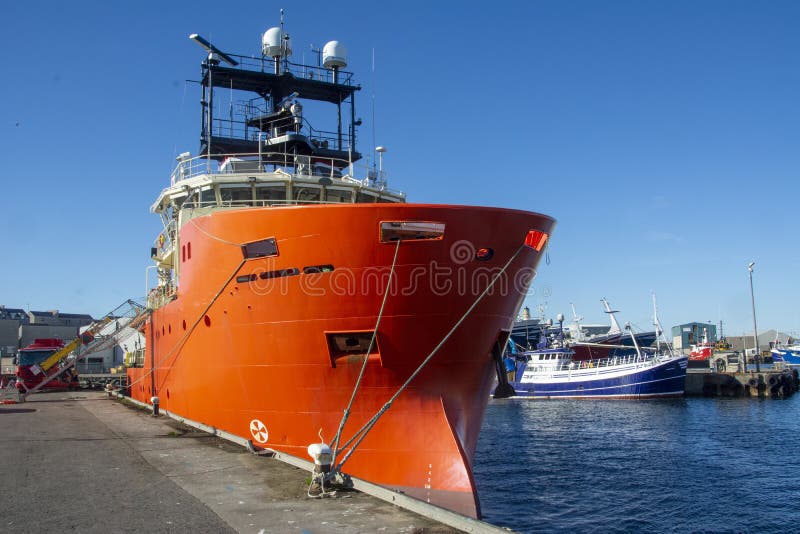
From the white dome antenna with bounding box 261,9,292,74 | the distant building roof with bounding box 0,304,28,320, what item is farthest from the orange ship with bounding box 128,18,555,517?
the distant building roof with bounding box 0,304,28,320

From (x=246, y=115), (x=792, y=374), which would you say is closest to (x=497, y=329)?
(x=246, y=115)

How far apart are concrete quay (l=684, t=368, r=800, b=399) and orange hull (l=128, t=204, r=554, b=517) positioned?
43776mm

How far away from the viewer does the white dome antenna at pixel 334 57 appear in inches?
829

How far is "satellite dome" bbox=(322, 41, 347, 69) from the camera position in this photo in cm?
2105

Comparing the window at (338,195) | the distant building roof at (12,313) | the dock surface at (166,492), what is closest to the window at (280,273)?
the dock surface at (166,492)

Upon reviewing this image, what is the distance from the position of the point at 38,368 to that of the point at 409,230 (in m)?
29.8

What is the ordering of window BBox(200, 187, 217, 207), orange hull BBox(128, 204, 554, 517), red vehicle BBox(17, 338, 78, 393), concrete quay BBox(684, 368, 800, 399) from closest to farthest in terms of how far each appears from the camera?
1. orange hull BBox(128, 204, 554, 517)
2. window BBox(200, 187, 217, 207)
3. red vehicle BBox(17, 338, 78, 393)
4. concrete quay BBox(684, 368, 800, 399)

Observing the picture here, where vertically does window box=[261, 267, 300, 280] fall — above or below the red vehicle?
above

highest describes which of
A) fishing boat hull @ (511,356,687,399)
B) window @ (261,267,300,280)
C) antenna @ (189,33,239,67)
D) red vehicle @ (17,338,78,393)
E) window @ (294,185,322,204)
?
antenna @ (189,33,239,67)

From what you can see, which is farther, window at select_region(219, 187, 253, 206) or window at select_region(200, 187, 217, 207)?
window at select_region(200, 187, 217, 207)

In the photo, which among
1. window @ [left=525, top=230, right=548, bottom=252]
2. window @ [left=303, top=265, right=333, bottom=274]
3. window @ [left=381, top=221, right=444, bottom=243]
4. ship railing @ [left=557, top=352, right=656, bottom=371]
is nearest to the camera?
window @ [left=381, top=221, right=444, bottom=243]

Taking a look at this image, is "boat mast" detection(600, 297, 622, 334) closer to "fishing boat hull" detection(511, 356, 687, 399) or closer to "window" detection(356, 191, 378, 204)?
"fishing boat hull" detection(511, 356, 687, 399)

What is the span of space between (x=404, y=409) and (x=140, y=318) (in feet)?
55.8

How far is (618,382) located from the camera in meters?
45.8
